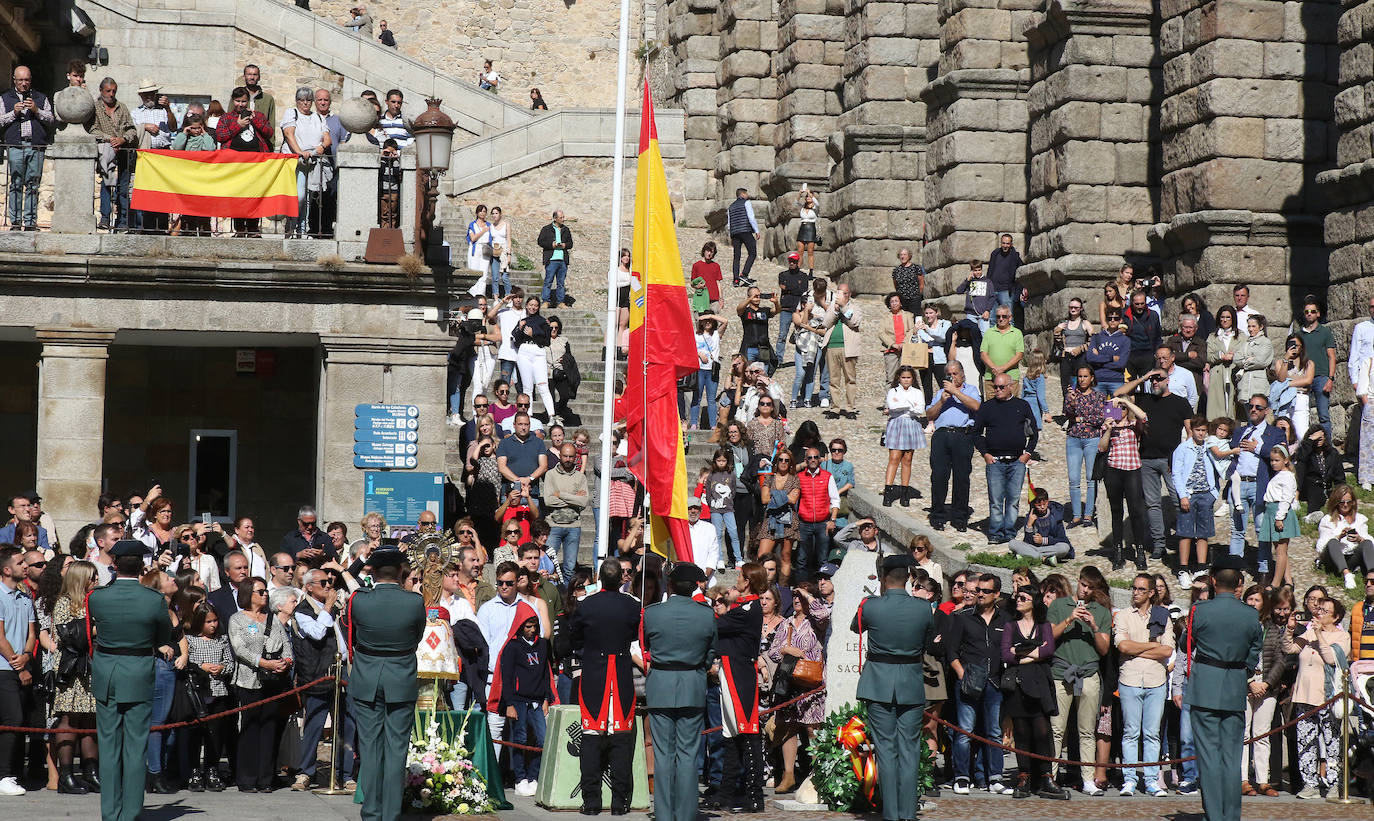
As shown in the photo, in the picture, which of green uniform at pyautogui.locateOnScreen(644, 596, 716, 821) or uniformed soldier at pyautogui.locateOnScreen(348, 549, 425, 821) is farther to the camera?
green uniform at pyautogui.locateOnScreen(644, 596, 716, 821)

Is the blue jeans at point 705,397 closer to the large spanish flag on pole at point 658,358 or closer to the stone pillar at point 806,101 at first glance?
the large spanish flag on pole at point 658,358

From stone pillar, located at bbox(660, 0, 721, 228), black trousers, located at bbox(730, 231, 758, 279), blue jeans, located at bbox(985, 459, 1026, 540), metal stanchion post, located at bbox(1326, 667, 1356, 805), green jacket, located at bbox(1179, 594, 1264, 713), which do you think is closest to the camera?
green jacket, located at bbox(1179, 594, 1264, 713)

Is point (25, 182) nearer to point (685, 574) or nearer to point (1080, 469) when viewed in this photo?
point (685, 574)

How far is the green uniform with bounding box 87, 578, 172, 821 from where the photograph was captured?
1131 centimetres

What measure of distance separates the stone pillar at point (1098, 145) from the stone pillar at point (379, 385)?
32.7 ft

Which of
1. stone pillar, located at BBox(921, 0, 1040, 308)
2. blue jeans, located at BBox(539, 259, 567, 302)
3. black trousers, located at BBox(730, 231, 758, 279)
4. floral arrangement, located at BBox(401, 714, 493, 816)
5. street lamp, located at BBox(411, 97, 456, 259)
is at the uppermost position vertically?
stone pillar, located at BBox(921, 0, 1040, 308)

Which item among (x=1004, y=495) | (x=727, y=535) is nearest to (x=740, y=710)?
(x=1004, y=495)

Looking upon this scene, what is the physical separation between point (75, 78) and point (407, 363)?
5.75m

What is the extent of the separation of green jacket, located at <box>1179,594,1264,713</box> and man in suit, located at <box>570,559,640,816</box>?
3554 mm

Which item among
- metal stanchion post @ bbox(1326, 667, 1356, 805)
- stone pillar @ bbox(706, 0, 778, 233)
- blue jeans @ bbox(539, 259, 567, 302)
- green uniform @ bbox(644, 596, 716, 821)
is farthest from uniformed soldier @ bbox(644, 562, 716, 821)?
stone pillar @ bbox(706, 0, 778, 233)

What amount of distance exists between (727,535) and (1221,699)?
7391mm

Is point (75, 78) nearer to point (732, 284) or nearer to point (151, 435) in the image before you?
point (151, 435)

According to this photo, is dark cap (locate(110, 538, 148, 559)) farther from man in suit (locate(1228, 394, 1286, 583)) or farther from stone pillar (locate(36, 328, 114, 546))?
man in suit (locate(1228, 394, 1286, 583))

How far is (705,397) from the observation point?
22109 millimetres
